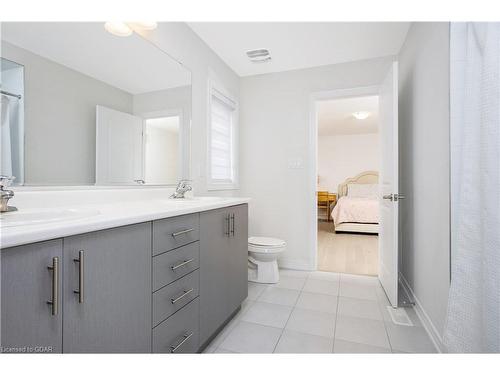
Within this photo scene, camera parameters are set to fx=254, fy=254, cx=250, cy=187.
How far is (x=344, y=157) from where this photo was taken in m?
6.88

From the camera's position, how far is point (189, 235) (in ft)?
4.26

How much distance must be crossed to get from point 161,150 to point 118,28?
0.82 meters

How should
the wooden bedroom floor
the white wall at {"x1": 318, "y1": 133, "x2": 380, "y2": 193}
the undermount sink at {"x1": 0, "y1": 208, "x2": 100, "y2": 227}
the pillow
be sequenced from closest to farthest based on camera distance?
the undermount sink at {"x1": 0, "y1": 208, "x2": 100, "y2": 227}
the wooden bedroom floor
the pillow
the white wall at {"x1": 318, "y1": 133, "x2": 380, "y2": 193}

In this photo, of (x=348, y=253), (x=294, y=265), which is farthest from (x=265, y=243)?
(x=348, y=253)

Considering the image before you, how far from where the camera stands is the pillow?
6.13 metres

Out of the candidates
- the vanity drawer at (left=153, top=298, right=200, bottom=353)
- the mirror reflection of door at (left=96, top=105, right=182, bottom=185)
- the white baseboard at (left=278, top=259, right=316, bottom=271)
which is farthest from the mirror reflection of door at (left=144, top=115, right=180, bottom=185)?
the white baseboard at (left=278, top=259, right=316, bottom=271)

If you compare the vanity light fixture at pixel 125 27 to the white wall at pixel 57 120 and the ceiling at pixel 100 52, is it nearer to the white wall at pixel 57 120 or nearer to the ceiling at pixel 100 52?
the ceiling at pixel 100 52

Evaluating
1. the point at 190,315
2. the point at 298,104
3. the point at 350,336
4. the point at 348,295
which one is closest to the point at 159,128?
the point at 190,315

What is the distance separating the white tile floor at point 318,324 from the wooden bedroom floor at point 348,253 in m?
0.49

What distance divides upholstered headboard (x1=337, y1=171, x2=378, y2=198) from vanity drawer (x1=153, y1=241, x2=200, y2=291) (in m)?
5.95

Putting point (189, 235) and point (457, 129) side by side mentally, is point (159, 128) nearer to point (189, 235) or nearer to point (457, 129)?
point (189, 235)

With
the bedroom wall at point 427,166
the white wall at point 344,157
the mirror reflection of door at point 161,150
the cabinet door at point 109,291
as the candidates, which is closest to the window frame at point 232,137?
the mirror reflection of door at point 161,150

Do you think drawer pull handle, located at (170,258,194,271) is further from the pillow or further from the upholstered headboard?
the upholstered headboard
